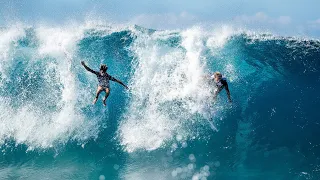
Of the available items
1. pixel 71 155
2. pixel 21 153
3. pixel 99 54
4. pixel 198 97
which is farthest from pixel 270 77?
pixel 21 153

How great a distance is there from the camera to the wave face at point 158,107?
938 centimetres

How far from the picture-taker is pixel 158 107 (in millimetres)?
10984

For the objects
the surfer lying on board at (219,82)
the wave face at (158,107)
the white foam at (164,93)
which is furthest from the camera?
the white foam at (164,93)

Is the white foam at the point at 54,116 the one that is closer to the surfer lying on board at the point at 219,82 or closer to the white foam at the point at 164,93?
the white foam at the point at 164,93

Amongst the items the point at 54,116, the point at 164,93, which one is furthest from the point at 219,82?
the point at 54,116

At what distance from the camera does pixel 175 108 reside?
10.9 meters

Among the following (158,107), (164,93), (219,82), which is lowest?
(219,82)

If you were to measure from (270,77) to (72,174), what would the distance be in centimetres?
854

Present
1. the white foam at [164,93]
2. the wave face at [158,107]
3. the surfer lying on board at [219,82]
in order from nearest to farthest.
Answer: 1. the wave face at [158,107]
2. the surfer lying on board at [219,82]
3. the white foam at [164,93]

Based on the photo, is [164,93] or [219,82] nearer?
[219,82]

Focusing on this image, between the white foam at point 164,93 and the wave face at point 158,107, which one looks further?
the white foam at point 164,93

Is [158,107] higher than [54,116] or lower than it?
lower

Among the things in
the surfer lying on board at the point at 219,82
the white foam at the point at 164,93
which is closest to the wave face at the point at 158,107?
the white foam at the point at 164,93

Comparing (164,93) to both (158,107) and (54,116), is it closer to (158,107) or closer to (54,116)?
(158,107)
